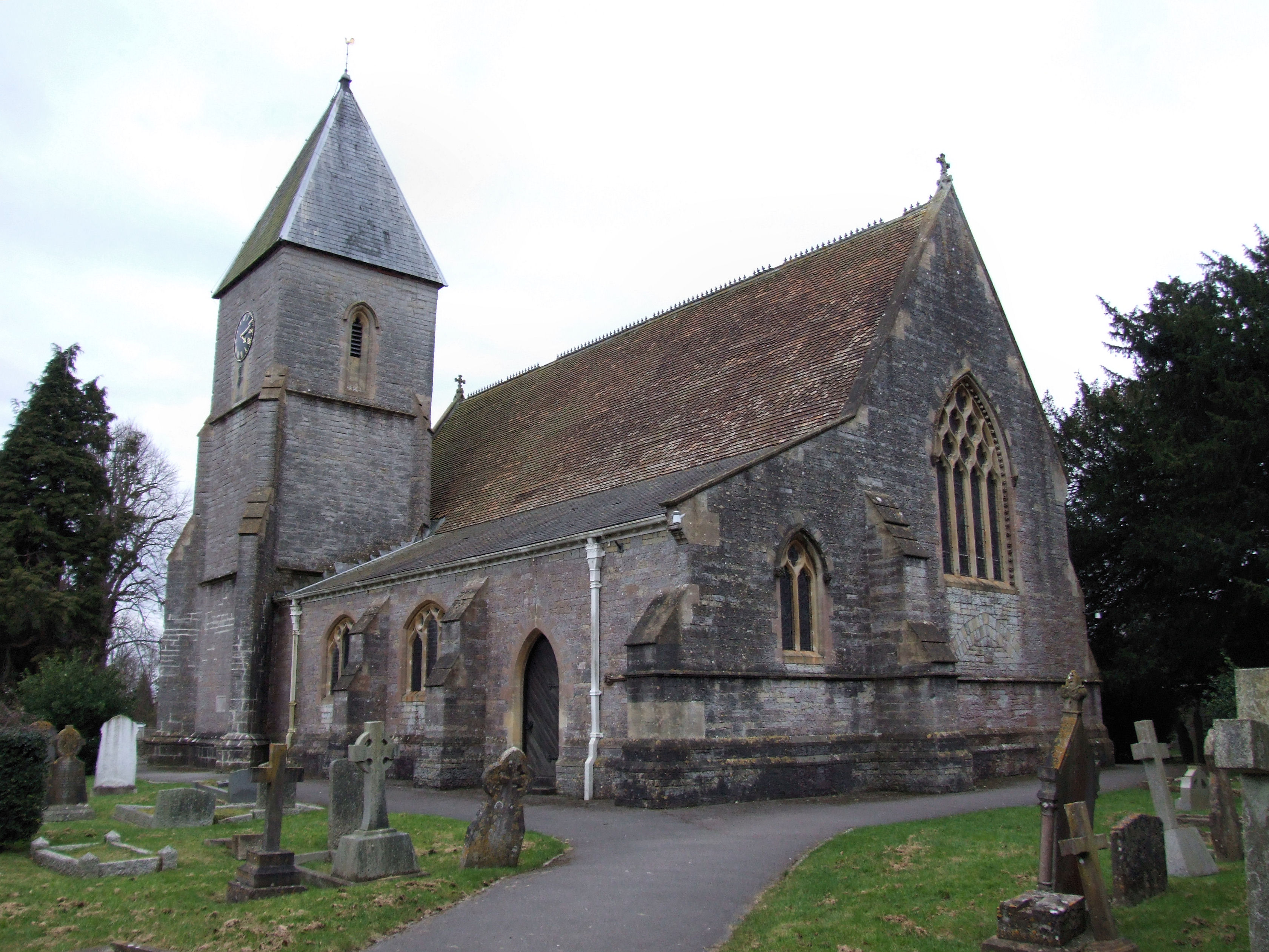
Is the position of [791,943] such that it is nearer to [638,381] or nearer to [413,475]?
[638,381]

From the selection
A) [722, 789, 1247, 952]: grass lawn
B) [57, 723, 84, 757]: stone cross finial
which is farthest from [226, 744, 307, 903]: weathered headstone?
[57, 723, 84, 757]: stone cross finial

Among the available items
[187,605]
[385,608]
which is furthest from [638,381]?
[187,605]

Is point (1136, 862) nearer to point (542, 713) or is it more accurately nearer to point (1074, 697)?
point (1074, 697)

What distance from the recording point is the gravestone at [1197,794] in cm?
1200

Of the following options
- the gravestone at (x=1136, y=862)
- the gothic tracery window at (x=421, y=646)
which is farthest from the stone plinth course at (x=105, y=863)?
the gothic tracery window at (x=421, y=646)

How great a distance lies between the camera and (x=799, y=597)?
1689cm

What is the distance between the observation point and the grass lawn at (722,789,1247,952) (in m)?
7.00

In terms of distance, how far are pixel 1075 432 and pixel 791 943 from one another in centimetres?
2309

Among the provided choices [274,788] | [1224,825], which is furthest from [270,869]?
[1224,825]

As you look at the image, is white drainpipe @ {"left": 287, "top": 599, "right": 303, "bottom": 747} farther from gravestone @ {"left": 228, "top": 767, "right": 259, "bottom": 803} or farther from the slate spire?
the slate spire

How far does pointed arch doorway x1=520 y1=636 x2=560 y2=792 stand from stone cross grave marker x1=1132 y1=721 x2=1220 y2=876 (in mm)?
10519

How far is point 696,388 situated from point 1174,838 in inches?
575

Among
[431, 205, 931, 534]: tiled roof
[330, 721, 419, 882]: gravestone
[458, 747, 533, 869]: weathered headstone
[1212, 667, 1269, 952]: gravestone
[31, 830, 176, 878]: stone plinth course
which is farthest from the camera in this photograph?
[431, 205, 931, 534]: tiled roof

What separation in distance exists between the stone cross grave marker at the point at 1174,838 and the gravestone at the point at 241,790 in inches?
522
